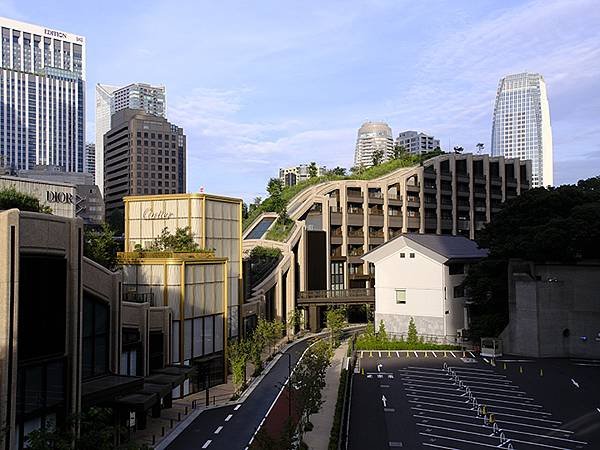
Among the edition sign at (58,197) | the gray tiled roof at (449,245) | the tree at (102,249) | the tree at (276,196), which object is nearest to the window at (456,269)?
the gray tiled roof at (449,245)

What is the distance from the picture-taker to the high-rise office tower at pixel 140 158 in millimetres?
184250

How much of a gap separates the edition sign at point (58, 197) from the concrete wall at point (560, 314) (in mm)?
47507

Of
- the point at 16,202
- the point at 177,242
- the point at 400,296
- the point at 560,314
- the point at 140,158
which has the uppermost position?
the point at 140,158

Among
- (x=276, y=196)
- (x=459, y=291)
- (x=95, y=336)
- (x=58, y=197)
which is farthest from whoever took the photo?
(x=276, y=196)

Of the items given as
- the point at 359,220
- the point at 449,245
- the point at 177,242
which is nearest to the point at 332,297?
the point at 449,245

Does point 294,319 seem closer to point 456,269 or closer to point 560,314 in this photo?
point 456,269

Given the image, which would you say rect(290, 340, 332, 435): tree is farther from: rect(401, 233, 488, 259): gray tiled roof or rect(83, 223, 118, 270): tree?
rect(401, 233, 488, 259): gray tiled roof

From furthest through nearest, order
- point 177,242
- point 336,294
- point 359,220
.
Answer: point 359,220 → point 336,294 → point 177,242

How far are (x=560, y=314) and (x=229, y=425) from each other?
36716 mm

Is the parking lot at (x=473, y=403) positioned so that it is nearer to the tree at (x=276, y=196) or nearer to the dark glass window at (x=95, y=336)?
the dark glass window at (x=95, y=336)

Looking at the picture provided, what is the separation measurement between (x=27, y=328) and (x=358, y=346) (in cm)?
4536

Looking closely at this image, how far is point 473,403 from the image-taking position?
39969 millimetres

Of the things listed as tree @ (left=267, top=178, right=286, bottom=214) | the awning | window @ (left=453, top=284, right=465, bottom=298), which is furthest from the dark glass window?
tree @ (left=267, top=178, right=286, bottom=214)

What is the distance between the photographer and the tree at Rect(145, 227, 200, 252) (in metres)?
47.2
